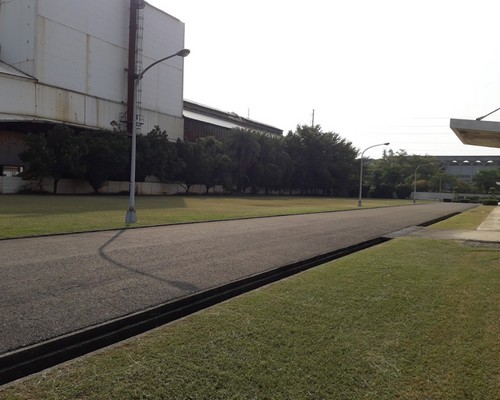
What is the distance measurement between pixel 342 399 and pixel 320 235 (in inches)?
462

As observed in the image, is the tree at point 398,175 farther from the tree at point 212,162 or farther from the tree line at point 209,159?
the tree at point 212,162

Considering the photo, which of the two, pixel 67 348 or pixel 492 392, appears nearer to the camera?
pixel 492 392

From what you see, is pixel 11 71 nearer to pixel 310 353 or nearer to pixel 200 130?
→ pixel 200 130

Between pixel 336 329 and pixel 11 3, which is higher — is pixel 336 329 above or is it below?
below

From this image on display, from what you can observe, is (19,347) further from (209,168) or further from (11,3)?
(209,168)

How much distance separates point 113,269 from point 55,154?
114ft

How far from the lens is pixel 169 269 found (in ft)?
25.7

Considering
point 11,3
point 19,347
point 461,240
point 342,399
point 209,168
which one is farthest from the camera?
point 209,168

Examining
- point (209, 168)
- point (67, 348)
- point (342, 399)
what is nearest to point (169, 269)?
point (67, 348)

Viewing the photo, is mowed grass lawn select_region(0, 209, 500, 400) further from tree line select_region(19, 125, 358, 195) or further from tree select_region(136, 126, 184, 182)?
tree select_region(136, 126, 184, 182)

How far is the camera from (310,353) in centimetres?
386

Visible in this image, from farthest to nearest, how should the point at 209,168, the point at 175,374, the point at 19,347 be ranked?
the point at 209,168 < the point at 19,347 < the point at 175,374

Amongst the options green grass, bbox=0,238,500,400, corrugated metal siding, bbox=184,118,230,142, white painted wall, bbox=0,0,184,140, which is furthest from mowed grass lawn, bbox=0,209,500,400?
corrugated metal siding, bbox=184,118,230,142

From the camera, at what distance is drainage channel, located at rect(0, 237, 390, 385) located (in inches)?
145
